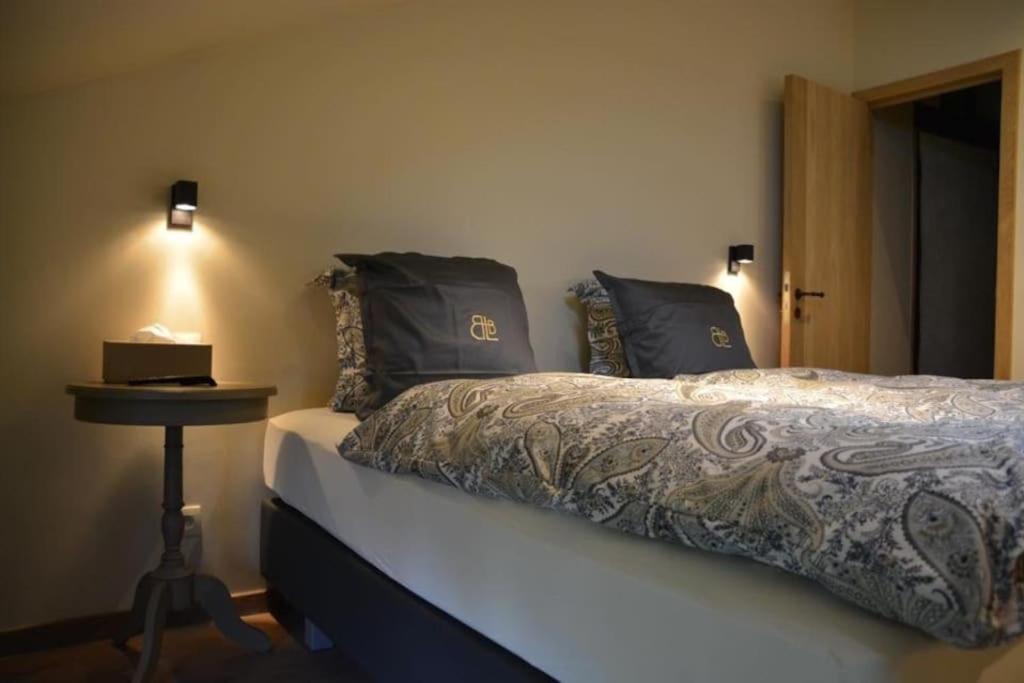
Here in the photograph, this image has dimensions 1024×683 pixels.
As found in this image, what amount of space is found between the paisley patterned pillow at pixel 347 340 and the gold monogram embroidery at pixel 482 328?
30cm

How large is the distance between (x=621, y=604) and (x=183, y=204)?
1.67 metres

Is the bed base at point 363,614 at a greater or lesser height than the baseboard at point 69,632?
greater

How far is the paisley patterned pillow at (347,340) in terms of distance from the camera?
2.01 m

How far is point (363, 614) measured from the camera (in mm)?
1437

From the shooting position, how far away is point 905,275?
4188mm

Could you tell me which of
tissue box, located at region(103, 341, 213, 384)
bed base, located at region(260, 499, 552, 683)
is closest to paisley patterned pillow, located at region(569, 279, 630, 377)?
bed base, located at region(260, 499, 552, 683)

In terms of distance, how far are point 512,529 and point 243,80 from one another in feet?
5.63

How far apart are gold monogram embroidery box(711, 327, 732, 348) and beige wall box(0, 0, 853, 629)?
522 mm

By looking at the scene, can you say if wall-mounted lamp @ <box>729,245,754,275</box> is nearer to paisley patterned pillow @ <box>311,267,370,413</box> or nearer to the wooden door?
the wooden door

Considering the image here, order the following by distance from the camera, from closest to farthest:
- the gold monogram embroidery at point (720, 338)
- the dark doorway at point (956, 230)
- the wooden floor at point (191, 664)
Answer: the wooden floor at point (191, 664)
the gold monogram embroidery at point (720, 338)
the dark doorway at point (956, 230)

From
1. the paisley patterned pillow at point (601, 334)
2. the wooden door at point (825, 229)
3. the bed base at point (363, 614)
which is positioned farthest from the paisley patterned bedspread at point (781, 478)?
the wooden door at point (825, 229)

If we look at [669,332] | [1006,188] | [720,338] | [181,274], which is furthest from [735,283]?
[181,274]

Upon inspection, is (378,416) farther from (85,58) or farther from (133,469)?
(85,58)

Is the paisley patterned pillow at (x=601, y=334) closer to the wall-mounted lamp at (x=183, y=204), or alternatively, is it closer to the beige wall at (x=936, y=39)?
the wall-mounted lamp at (x=183, y=204)
